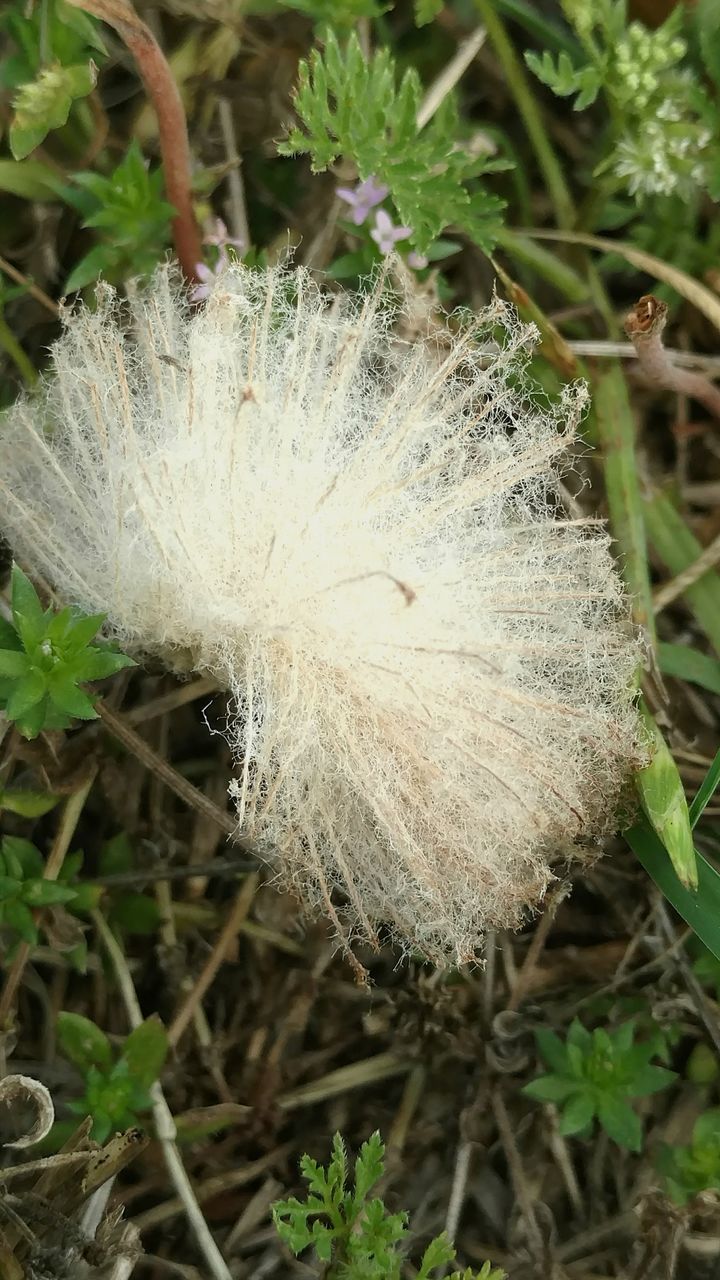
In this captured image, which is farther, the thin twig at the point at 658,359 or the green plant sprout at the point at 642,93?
the green plant sprout at the point at 642,93

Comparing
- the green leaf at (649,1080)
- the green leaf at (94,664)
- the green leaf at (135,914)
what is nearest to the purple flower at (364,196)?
the green leaf at (94,664)

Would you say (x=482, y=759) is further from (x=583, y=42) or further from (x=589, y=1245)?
(x=583, y=42)

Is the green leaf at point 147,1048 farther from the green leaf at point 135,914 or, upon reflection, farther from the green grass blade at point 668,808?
the green grass blade at point 668,808

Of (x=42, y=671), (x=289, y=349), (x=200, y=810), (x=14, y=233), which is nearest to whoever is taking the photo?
(x=42, y=671)

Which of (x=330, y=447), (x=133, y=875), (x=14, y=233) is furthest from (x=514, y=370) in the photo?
(x=133, y=875)

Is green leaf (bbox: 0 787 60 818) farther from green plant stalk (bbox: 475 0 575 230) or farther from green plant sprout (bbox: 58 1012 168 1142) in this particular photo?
green plant stalk (bbox: 475 0 575 230)

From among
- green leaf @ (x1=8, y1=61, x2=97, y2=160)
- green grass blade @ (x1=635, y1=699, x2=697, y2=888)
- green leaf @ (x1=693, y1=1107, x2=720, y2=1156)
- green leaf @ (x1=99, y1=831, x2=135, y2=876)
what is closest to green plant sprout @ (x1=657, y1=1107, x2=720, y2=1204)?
green leaf @ (x1=693, y1=1107, x2=720, y2=1156)
